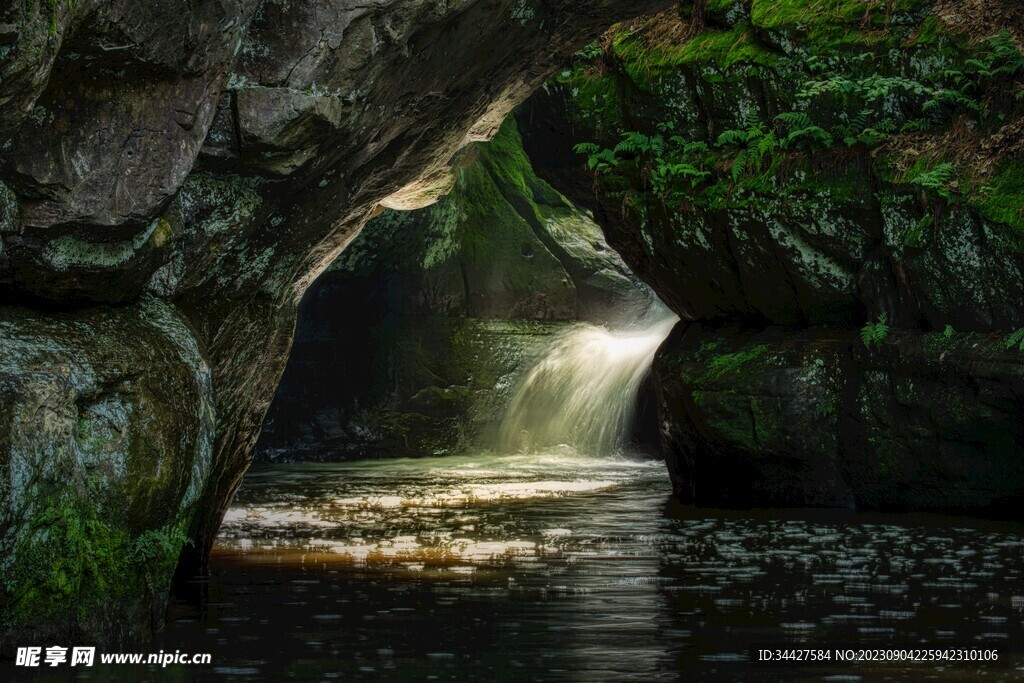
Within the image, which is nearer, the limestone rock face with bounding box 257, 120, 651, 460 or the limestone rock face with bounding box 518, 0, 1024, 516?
the limestone rock face with bounding box 518, 0, 1024, 516

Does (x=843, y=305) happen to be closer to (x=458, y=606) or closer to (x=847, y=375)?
(x=847, y=375)

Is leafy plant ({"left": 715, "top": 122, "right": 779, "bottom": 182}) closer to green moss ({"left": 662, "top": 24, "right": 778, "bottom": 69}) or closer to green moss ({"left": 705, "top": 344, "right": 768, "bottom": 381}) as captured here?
green moss ({"left": 662, "top": 24, "right": 778, "bottom": 69})

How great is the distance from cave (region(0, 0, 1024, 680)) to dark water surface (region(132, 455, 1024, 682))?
0.17ft

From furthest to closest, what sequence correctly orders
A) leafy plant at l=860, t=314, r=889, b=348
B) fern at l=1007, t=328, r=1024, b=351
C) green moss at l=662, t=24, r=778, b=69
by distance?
green moss at l=662, t=24, r=778, b=69 < leafy plant at l=860, t=314, r=889, b=348 < fern at l=1007, t=328, r=1024, b=351

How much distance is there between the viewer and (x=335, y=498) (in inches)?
598

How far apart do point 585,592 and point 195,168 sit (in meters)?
3.90

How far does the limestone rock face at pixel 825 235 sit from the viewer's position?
13.4 metres

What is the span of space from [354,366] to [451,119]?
13283 millimetres

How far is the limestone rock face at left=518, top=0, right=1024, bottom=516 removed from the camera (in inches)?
529

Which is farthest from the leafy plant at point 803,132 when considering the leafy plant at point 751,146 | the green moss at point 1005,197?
the green moss at point 1005,197

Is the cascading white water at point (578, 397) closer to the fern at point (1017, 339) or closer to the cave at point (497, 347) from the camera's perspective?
the cave at point (497, 347)

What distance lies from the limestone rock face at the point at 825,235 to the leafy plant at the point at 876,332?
34mm

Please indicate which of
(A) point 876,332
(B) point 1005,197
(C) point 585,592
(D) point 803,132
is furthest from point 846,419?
(C) point 585,592

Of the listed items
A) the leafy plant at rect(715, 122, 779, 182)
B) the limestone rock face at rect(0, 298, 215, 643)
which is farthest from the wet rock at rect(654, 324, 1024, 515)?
the limestone rock face at rect(0, 298, 215, 643)
